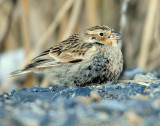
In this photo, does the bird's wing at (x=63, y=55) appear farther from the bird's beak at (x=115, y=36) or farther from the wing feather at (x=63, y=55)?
the bird's beak at (x=115, y=36)

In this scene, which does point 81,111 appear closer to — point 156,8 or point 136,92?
point 136,92

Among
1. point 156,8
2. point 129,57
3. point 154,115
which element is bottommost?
point 129,57

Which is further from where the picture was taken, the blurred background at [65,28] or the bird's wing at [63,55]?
the blurred background at [65,28]

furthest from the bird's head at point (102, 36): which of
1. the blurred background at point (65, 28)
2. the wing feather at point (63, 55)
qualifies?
the blurred background at point (65, 28)

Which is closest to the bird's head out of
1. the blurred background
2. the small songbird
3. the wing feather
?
the small songbird

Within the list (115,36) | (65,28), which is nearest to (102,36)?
(115,36)

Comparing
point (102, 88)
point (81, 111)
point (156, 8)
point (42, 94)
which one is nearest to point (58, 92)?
point (42, 94)

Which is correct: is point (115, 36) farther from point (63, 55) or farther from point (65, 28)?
point (65, 28)

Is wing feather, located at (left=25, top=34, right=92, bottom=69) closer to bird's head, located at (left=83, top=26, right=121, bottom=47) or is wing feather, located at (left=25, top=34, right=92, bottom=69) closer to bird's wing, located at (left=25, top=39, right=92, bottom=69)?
bird's wing, located at (left=25, top=39, right=92, bottom=69)
